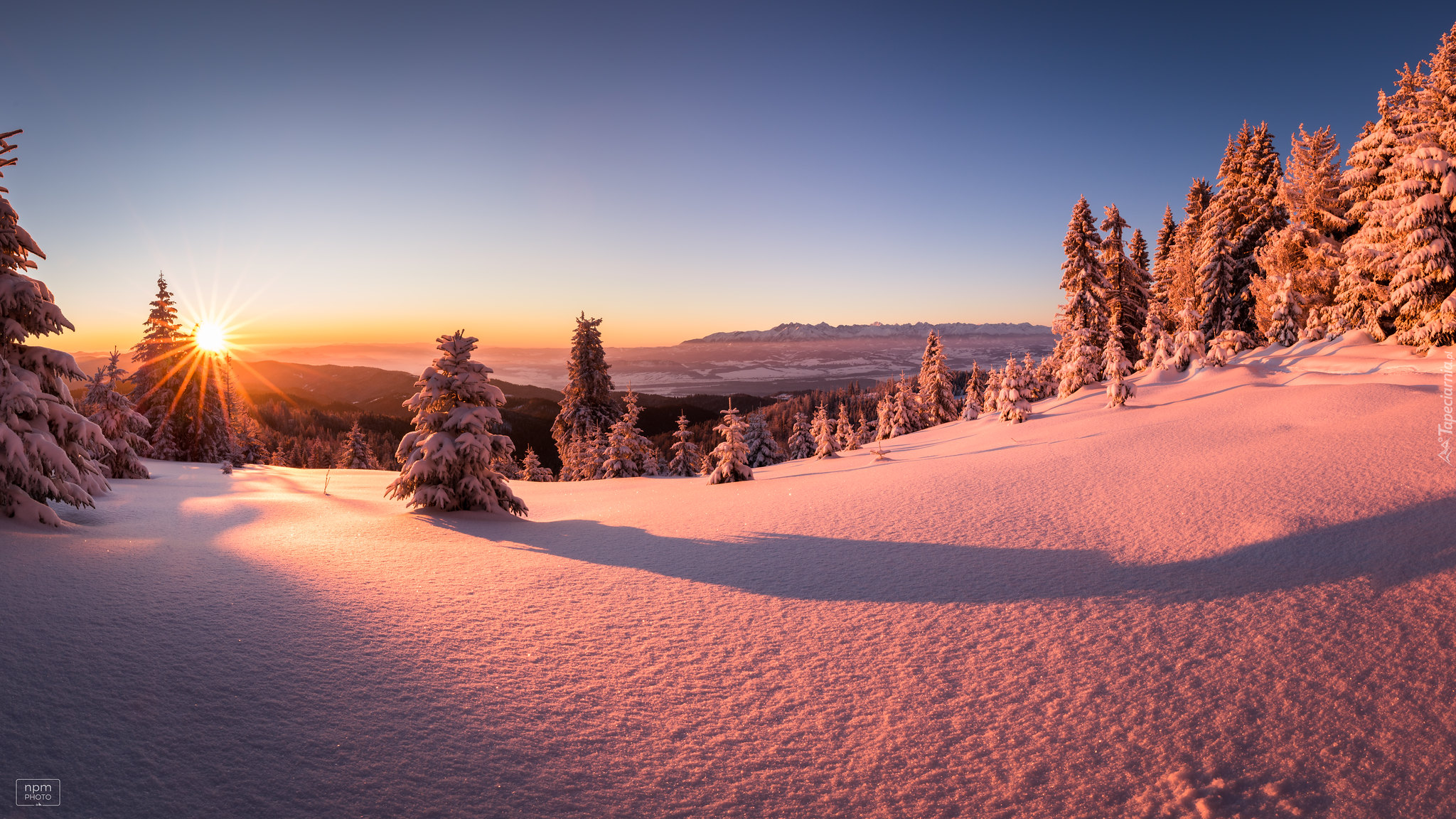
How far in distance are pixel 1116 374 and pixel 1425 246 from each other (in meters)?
9.42

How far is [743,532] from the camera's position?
1028cm

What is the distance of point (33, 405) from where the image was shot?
27.5ft

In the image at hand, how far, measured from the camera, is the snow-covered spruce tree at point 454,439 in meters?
11.7

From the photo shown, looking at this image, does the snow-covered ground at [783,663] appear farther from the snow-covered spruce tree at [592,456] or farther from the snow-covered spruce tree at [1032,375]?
the snow-covered spruce tree at [1032,375]

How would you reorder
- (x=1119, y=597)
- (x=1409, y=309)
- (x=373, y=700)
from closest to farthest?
1. (x=373, y=700)
2. (x=1119, y=597)
3. (x=1409, y=309)

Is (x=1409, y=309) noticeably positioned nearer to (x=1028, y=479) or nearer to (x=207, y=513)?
(x=1028, y=479)

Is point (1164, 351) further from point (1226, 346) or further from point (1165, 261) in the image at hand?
point (1165, 261)

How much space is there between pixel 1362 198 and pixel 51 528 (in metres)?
45.1

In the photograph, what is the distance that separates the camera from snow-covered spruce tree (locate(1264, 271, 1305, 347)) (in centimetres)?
2811

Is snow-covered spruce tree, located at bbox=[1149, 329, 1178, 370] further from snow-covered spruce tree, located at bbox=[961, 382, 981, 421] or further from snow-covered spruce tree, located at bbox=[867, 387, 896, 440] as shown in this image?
snow-covered spruce tree, located at bbox=[867, 387, 896, 440]

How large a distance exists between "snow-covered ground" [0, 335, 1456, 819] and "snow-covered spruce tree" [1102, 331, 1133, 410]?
42.4 feet

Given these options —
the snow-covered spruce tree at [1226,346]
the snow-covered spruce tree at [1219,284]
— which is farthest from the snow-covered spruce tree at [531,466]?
the snow-covered spruce tree at [1219,284]

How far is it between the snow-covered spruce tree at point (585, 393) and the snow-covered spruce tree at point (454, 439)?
29.3 metres

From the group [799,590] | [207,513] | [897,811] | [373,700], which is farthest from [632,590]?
[207,513]
